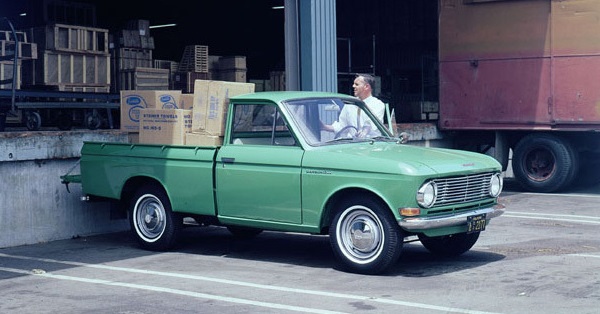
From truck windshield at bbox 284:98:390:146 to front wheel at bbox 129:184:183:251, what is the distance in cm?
183

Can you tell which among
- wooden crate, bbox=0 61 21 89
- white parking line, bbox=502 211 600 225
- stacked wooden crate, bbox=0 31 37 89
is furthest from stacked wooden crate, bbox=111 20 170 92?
white parking line, bbox=502 211 600 225

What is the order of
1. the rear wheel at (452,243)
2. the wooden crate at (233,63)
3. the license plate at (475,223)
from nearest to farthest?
1. the license plate at (475,223)
2. the rear wheel at (452,243)
3. the wooden crate at (233,63)

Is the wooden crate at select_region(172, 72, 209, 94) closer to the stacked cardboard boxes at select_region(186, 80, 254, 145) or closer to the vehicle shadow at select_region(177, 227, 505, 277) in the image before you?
the vehicle shadow at select_region(177, 227, 505, 277)

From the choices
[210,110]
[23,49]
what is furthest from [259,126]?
[23,49]

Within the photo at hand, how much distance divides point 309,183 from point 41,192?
3780 millimetres

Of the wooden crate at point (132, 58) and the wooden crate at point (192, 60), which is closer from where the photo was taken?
the wooden crate at point (132, 58)

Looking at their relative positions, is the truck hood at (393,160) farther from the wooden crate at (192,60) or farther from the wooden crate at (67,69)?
the wooden crate at (192,60)

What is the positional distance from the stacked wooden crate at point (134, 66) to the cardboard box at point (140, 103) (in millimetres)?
9820

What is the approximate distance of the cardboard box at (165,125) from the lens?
10.1 meters

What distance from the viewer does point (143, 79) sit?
21.2 metres

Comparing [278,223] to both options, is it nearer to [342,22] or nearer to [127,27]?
[127,27]

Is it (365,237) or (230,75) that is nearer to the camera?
(365,237)

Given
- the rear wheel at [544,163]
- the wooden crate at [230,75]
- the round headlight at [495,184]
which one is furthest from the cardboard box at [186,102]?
the wooden crate at [230,75]

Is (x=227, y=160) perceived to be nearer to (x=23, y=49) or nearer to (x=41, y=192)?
(x=41, y=192)
